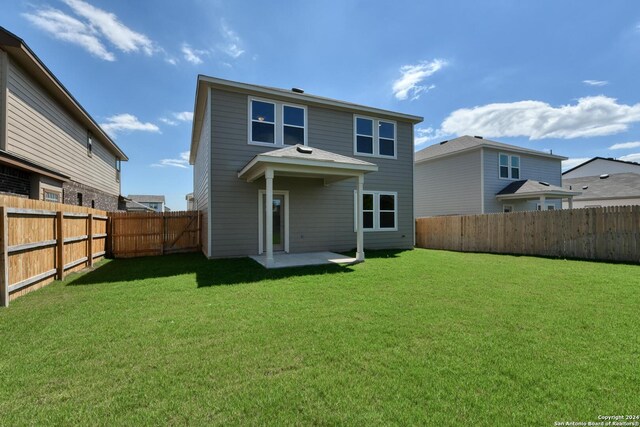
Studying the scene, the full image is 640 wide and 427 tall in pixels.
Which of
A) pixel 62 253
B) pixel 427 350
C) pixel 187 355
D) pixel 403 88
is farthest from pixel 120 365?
pixel 403 88

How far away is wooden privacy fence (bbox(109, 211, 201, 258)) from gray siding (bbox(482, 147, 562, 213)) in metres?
15.7

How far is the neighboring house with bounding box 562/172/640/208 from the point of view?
823 inches

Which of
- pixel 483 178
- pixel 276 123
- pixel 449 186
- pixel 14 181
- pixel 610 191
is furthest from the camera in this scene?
pixel 610 191

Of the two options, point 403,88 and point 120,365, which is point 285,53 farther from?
point 120,365

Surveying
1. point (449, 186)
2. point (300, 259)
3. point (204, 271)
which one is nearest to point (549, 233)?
point (449, 186)

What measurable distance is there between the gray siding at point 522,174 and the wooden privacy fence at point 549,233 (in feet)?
17.0

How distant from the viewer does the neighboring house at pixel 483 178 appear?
1661cm

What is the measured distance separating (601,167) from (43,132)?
4368cm

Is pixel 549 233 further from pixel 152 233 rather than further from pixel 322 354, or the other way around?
pixel 152 233

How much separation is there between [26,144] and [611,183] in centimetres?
3586

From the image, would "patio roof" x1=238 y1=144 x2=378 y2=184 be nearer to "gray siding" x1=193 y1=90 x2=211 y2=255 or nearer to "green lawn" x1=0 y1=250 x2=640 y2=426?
"gray siding" x1=193 y1=90 x2=211 y2=255

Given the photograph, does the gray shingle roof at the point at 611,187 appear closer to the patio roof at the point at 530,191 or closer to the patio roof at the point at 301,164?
the patio roof at the point at 530,191

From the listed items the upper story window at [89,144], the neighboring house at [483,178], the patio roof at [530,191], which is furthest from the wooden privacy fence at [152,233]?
Answer: the patio roof at [530,191]

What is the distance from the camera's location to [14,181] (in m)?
7.12
